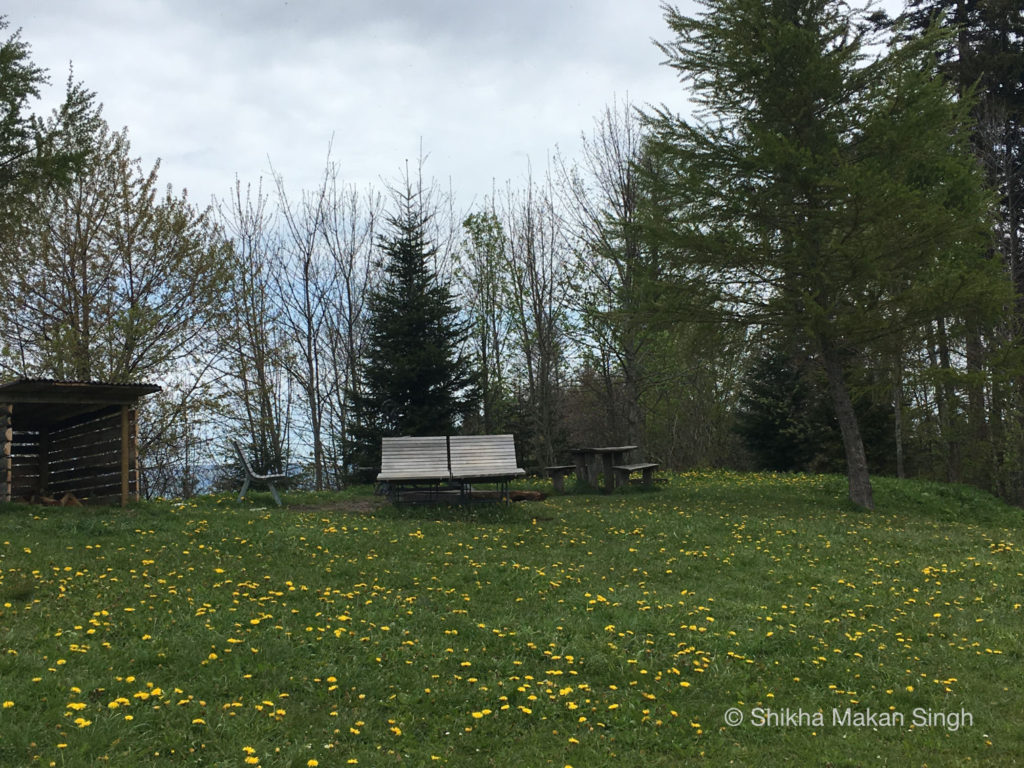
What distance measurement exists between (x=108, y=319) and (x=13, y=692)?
1557cm

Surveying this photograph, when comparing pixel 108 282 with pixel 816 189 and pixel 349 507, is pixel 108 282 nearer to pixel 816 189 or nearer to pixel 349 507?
pixel 349 507

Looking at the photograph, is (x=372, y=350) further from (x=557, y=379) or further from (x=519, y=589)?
(x=519, y=589)

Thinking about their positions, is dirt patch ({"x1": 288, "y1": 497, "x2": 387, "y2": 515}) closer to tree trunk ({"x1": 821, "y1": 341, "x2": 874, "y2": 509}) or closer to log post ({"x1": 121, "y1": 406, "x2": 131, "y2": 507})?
log post ({"x1": 121, "y1": 406, "x2": 131, "y2": 507})

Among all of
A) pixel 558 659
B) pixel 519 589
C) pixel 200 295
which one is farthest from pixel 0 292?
pixel 558 659

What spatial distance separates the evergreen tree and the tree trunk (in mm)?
9576

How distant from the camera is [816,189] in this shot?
1367 centimetres

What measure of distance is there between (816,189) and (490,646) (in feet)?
38.3

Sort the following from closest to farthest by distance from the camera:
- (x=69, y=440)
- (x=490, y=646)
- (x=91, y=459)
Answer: (x=490, y=646) → (x=91, y=459) → (x=69, y=440)

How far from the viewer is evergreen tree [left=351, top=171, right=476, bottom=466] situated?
19.6m

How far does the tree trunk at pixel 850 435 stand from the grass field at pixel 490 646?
12.2ft

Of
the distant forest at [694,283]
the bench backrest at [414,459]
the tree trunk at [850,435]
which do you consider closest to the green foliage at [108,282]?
the distant forest at [694,283]

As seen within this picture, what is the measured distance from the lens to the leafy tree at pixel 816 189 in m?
12.6

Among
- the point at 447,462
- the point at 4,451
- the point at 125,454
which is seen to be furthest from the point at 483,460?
the point at 4,451

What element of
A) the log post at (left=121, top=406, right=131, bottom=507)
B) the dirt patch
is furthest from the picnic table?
the log post at (left=121, top=406, right=131, bottom=507)
